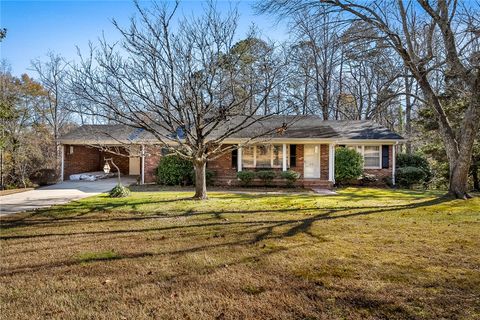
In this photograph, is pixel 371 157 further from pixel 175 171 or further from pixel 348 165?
pixel 175 171

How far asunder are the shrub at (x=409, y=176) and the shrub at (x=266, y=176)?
25.2 ft

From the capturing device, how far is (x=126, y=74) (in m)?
9.60

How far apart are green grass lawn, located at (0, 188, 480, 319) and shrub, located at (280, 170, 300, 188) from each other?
24.9 ft

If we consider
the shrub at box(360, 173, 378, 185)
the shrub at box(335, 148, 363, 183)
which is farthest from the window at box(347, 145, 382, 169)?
the shrub at box(335, 148, 363, 183)

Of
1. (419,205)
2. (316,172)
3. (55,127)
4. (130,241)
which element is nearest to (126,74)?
(130,241)

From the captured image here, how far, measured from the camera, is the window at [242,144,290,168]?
16.7 m

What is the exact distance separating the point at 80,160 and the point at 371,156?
1844cm

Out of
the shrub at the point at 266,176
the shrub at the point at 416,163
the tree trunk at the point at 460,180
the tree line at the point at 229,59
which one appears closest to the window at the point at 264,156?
the shrub at the point at 266,176

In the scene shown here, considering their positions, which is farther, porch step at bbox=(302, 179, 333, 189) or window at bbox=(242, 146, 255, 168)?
window at bbox=(242, 146, 255, 168)

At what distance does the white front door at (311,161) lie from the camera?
16750 millimetres

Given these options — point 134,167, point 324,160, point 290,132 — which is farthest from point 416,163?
point 134,167

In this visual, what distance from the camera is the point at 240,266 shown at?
13.5ft

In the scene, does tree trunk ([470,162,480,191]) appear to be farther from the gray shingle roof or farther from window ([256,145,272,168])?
window ([256,145,272,168])

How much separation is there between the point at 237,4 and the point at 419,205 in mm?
8679
